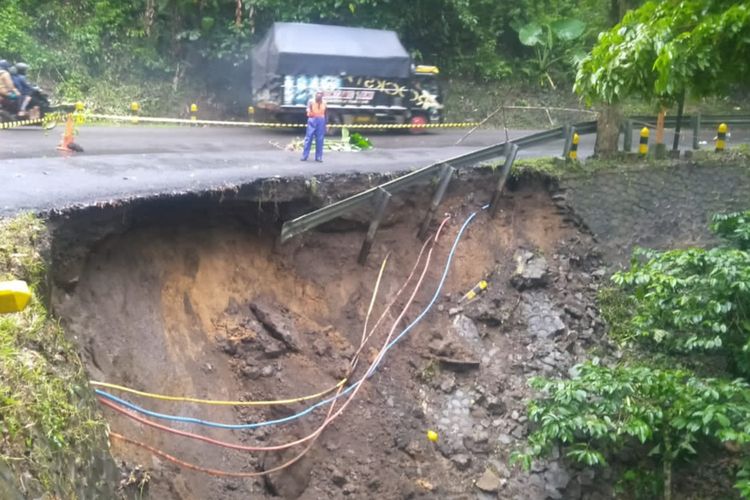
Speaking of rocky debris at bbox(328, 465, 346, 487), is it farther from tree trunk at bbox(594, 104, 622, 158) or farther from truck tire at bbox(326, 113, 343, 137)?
truck tire at bbox(326, 113, 343, 137)

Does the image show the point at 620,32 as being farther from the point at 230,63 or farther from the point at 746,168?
the point at 230,63

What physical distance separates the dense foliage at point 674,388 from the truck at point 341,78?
885 centimetres

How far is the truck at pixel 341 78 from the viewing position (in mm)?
16734

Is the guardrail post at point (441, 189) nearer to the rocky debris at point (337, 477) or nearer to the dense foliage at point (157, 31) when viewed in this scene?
the rocky debris at point (337, 477)

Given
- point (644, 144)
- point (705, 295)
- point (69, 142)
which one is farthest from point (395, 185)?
point (644, 144)

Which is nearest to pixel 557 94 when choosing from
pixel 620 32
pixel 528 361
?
pixel 528 361

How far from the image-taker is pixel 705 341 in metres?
8.81

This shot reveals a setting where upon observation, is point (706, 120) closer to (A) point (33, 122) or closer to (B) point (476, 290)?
(B) point (476, 290)

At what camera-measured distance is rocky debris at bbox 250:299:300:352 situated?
9523mm

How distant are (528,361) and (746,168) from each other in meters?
6.16

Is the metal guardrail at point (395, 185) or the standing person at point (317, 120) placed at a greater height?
the standing person at point (317, 120)

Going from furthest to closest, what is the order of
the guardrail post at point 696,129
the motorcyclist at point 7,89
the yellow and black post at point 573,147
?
the guardrail post at point 696,129 → the motorcyclist at point 7,89 → the yellow and black post at point 573,147

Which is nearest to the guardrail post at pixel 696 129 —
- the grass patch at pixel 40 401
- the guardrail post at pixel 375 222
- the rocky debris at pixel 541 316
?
the rocky debris at pixel 541 316

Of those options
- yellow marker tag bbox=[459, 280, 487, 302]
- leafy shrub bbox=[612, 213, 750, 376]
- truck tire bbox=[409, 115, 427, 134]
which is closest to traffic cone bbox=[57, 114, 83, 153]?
yellow marker tag bbox=[459, 280, 487, 302]
